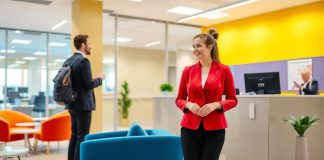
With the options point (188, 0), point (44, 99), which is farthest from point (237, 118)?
point (44, 99)

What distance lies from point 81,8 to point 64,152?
2.90m

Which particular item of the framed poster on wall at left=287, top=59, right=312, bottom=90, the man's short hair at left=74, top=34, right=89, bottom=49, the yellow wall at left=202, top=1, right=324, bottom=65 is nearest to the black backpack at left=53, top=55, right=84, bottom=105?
the man's short hair at left=74, top=34, right=89, bottom=49

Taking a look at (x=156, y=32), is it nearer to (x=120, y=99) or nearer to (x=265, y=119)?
(x=120, y=99)

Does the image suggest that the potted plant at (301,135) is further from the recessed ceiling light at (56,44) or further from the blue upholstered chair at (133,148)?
the recessed ceiling light at (56,44)

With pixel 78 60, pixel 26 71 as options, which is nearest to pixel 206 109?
pixel 78 60

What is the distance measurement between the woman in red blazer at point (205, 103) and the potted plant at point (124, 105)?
874 cm

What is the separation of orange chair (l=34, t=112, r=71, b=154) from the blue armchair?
3824mm

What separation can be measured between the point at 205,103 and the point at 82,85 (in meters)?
1.78

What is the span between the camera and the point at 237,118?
13.3 ft

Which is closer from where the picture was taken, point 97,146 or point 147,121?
point 97,146

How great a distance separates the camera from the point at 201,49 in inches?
92.7

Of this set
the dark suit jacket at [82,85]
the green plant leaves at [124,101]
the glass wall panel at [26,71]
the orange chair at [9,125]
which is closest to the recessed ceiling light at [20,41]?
the glass wall panel at [26,71]

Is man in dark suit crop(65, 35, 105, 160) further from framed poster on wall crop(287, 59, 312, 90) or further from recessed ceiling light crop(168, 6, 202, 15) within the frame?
framed poster on wall crop(287, 59, 312, 90)

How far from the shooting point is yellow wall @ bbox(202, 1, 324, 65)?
669 centimetres
